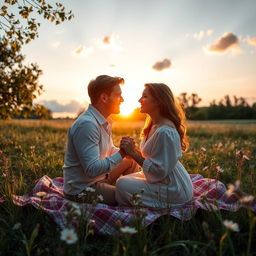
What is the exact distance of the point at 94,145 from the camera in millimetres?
3521

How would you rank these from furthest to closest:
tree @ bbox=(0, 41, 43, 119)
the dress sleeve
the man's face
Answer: tree @ bbox=(0, 41, 43, 119), the man's face, the dress sleeve

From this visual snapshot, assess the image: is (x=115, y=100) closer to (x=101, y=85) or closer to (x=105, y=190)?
(x=101, y=85)

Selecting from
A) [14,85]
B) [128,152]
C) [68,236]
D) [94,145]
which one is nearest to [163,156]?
[128,152]

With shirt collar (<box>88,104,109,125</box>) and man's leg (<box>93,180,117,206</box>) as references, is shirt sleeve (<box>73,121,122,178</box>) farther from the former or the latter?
man's leg (<box>93,180,117,206</box>)

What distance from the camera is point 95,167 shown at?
134 inches

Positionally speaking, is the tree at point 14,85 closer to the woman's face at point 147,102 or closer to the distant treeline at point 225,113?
the woman's face at point 147,102

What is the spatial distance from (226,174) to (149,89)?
3.06m

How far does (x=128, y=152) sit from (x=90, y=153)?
501 mm

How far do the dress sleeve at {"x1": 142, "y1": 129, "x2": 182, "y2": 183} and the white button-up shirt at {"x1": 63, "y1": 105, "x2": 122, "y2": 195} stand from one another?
0.43 m

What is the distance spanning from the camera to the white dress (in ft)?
11.2

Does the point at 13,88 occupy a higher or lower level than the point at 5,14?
lower

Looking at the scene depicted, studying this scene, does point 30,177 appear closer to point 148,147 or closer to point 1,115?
point 148,147

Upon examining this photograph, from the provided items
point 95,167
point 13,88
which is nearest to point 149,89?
point 95,167

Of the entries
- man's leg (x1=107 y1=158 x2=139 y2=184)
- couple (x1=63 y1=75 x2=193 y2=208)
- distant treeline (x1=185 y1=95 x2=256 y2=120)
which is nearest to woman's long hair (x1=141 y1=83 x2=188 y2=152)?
couple (x1=63 y1=75 x2=193 y2=208)
